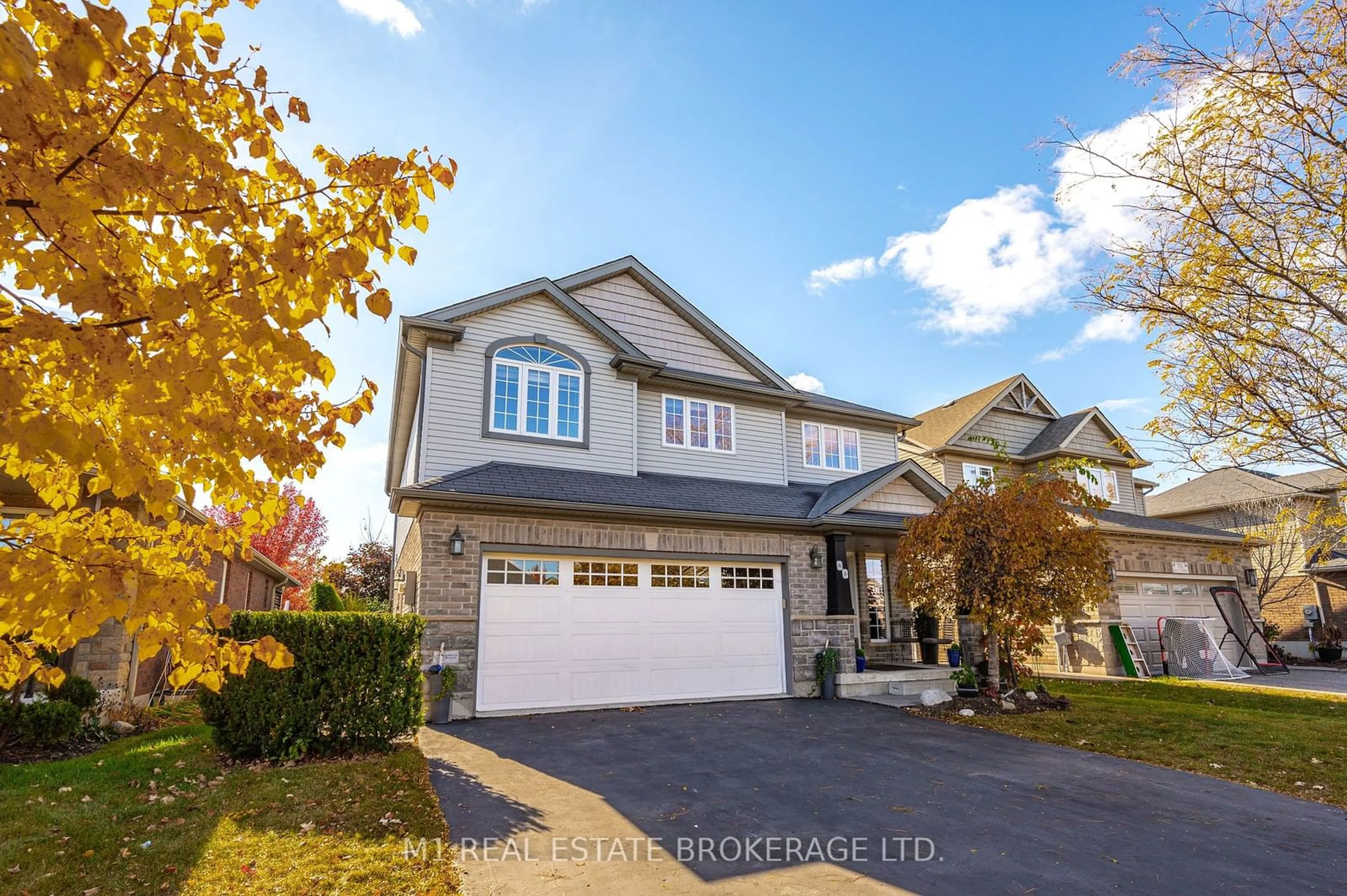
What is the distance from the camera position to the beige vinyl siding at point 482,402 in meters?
11.6

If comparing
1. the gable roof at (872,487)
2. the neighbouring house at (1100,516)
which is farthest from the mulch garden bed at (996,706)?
the gable roof at (872,487)

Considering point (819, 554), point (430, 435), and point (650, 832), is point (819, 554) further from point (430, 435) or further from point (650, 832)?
point (650, 832)

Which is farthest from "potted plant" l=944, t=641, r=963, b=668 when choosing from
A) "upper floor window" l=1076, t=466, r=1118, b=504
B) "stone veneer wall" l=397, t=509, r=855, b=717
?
"upper floor window" l=1076, t=466, r=1118, b=504

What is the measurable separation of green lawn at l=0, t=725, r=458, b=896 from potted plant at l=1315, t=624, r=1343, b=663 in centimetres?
2613

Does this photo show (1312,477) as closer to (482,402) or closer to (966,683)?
(966,683)

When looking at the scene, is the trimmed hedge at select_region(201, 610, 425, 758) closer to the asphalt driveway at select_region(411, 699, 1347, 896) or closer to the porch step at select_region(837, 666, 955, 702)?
the asphalt driveway at select_region(411, 699, 1347, 896)

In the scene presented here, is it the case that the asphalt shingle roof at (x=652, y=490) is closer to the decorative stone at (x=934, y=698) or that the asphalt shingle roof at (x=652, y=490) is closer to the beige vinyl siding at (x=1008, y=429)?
the decorative stone at (x=934, y=698)

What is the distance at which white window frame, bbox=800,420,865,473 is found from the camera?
53.0 ft

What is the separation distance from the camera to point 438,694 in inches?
372

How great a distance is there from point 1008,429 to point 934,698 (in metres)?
12.7

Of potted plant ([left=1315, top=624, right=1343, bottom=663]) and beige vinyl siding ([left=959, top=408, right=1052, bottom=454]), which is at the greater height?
beige vinyl siding ([left=959, top=408, right=1052, bottom=454])

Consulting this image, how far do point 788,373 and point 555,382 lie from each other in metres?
5.91

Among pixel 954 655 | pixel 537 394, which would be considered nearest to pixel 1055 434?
pixel 954 655

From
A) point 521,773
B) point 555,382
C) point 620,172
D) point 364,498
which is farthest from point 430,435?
point 364,498
